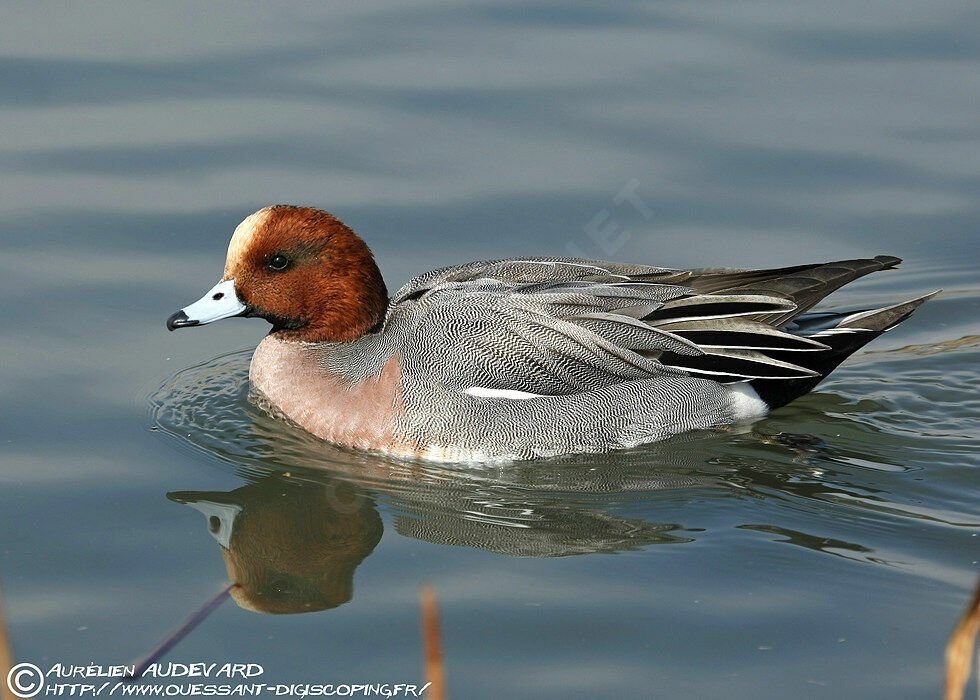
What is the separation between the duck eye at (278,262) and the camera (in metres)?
6.54

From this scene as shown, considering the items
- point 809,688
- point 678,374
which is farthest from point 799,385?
point 809,688

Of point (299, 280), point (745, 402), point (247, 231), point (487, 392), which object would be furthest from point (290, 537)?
point (745, 402)

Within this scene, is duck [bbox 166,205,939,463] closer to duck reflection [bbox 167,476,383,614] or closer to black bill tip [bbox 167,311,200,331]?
black bill tip [bbox 167,311,200,331]

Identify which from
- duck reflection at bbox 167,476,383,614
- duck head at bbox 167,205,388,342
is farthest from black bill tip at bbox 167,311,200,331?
duck reflection at bbox 167,476,383,614

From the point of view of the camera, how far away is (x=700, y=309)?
21.8 ft

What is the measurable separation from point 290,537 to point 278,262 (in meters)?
1.41

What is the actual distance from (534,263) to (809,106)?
331 cm

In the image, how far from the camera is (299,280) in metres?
6.62

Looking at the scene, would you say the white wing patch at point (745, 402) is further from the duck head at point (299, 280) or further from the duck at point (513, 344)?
the duck head at point (299, 280)

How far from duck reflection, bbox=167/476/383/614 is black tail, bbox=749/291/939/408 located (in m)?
2.11

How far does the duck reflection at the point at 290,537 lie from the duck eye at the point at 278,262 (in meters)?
1.00

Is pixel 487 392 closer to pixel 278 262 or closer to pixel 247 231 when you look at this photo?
pixel 278 262

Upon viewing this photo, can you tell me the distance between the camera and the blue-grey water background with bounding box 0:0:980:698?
4.99 metres

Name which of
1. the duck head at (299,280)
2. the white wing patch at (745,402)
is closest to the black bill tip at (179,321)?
the duck head at (299,280)
